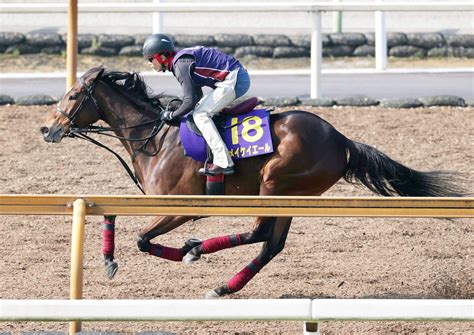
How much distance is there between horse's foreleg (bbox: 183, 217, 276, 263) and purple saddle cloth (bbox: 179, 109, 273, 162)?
0.51 metres

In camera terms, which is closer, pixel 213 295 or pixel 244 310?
pixel 244 310

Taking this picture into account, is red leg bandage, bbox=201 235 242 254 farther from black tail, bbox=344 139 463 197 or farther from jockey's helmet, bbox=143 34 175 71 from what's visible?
jockey's helmet, bbox=143 34 175 71

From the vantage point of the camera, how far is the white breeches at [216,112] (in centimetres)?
768

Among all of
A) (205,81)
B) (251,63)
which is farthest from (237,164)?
(251,63)

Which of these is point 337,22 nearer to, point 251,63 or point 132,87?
point 251,63

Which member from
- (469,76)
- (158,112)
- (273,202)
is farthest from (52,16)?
(273,202)

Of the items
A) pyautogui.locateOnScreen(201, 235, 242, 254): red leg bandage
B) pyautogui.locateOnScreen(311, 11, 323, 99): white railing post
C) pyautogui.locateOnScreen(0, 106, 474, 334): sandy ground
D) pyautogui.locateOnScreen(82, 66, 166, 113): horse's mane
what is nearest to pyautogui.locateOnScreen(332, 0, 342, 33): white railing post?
pyautogui.locateOnScreen(311, 11, 323, 99): white railing post

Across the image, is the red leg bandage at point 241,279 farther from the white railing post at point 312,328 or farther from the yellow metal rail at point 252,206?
the white railing post at point 312,328

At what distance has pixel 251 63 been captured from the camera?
17141 mm

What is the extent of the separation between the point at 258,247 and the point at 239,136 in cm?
164


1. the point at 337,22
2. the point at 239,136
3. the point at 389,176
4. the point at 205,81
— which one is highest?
the point at 337,22

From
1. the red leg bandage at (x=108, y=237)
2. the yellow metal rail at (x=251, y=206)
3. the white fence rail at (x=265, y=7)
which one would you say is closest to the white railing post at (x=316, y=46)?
the white fence rail at (x=265, y=7)

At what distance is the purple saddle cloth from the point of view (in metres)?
7.73

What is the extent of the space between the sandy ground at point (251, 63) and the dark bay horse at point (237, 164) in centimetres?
804
